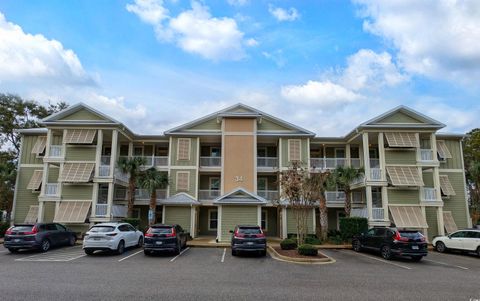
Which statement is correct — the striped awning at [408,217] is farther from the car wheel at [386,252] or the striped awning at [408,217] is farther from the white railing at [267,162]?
the white railing at [267,162]

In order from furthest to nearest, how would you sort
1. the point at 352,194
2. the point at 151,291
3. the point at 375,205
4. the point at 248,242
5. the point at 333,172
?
the point at 352,194 → the point at 375,205 → the point at 333,172 → the point at 248,242 → the point at 151,291

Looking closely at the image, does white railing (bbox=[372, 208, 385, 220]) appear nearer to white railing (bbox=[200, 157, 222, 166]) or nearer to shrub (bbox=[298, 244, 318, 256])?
shrub (bbox=[298, 244, 318, 256])

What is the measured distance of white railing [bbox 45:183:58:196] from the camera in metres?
23.9

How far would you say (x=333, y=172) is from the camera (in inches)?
928

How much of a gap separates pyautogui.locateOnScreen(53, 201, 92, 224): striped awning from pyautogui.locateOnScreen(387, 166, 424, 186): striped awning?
75.7ft

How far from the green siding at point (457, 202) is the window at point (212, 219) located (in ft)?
62.4

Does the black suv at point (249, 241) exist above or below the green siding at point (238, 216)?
below

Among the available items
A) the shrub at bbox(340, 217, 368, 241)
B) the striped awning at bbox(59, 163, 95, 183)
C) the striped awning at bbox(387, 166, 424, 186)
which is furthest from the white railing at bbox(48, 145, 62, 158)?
the striped awning at bbox(387, 166, 424, 186)

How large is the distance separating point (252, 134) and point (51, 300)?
19872 millimetres

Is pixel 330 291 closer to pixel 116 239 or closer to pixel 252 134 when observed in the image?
pixel 116 239

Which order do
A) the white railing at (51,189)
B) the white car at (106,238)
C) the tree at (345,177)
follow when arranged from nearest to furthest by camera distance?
the white car at (106,238)
the tree at (345,177)
the white railing at (51,189)

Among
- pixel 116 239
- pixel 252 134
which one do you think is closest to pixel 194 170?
pixel 252 134

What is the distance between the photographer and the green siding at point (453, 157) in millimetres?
26516

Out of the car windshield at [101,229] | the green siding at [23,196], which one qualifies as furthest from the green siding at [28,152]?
the car windshield at [101,229]
